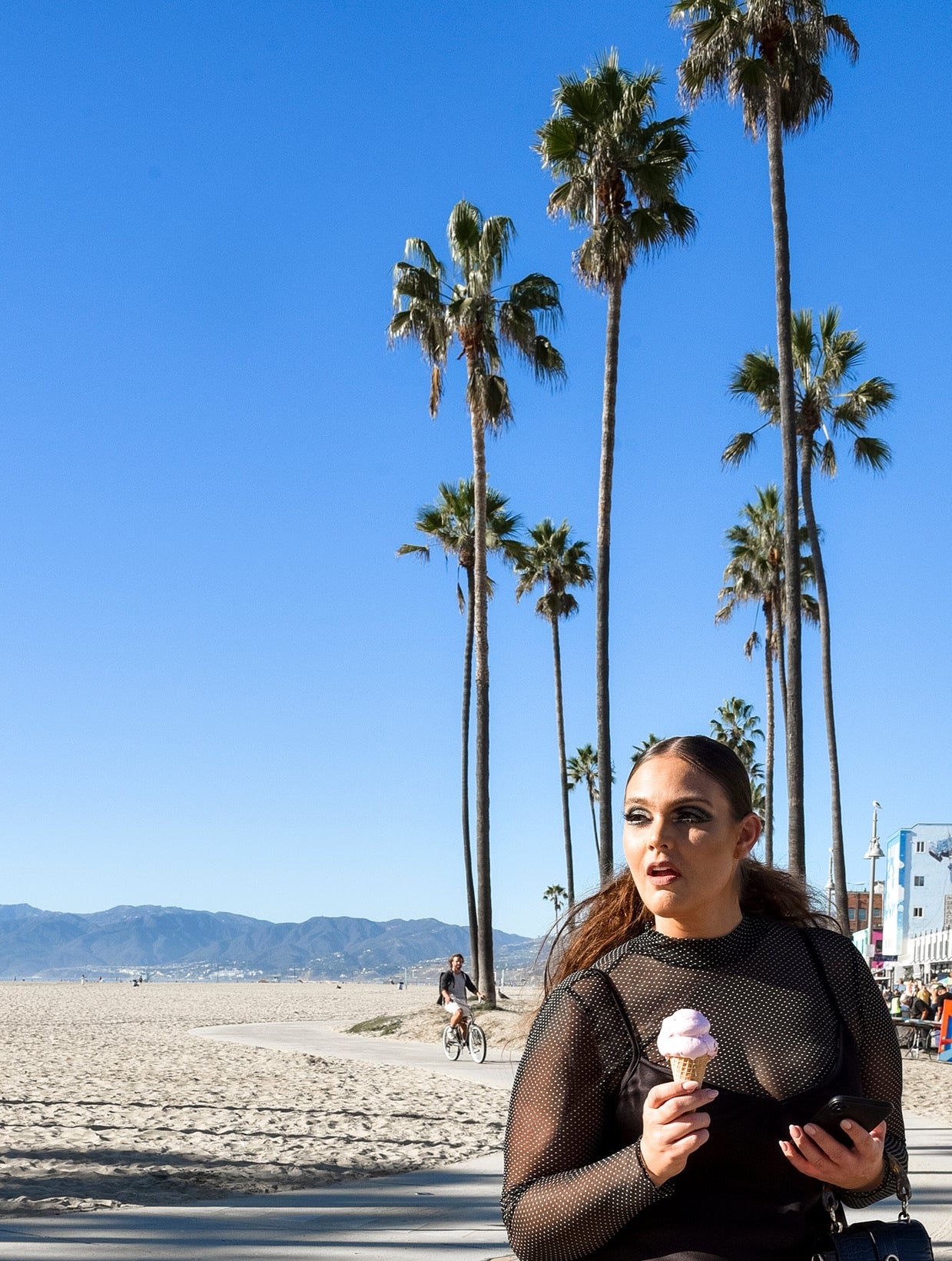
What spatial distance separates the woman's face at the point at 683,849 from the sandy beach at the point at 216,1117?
84 centimetres

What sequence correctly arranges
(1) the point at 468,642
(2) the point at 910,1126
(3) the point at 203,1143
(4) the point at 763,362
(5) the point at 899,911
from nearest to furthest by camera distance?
1. (3) the point at 203,1143
2. (2) the point at 910,1126
3. (4) the point at 763,362
4. (1) the point at 468,642
5. (5) the point at 899,911

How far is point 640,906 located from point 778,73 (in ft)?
67.2

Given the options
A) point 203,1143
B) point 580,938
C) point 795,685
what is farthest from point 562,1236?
point 795,685

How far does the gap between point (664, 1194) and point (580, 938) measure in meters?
0.62

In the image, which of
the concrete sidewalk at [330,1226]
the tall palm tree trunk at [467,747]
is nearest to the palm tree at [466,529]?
the tall palm tree trunk at [467,747]

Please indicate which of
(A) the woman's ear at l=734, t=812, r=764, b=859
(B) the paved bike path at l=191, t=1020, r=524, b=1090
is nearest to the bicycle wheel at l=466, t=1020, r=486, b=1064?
(B) the paved bike path at l=191, t=1020, r=524, b=1090

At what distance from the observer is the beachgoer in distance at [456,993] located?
20.6 metres

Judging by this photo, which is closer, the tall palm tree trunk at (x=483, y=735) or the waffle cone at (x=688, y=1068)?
the waffle cone at (x=688, y=1068)

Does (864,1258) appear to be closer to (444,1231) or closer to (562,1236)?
(562,1236)

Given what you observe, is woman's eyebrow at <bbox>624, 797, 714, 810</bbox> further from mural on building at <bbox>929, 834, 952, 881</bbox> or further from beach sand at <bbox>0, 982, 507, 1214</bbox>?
mural on building at <bbox>929, 834, 952, 881</bbox>

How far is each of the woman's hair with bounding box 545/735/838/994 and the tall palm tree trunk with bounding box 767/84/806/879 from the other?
55.0 ft

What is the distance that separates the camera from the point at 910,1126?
504 inches

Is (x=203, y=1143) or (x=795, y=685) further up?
(x=795, y=685)

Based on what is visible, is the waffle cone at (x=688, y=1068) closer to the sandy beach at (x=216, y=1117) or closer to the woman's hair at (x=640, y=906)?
the woman's hair at (x=640, y=906)
